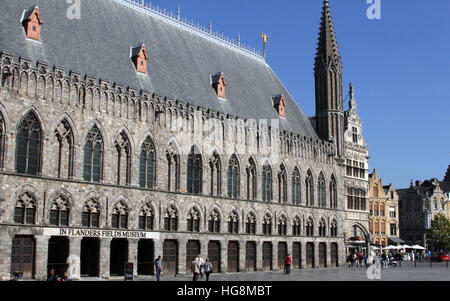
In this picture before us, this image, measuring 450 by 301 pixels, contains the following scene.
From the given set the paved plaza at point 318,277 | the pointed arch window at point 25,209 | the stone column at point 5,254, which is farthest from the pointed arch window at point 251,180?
the stone column at point 5,254

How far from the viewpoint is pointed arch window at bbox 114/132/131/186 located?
35156mm

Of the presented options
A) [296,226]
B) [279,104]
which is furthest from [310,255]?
[279,104]

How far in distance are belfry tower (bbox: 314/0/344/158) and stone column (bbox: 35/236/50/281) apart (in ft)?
111

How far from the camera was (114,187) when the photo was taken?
3453 cm

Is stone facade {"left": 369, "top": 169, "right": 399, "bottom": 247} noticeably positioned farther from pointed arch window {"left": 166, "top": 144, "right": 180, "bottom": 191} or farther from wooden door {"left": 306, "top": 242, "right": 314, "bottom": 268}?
pointed arch window {"left": 166, "top": 144, "right": 180, "bottom": 191}

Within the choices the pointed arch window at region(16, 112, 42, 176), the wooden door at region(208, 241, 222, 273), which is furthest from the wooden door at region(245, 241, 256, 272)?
the pointed arch window at region(16, 112, 42, 176)

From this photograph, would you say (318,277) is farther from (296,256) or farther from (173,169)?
(296,256)

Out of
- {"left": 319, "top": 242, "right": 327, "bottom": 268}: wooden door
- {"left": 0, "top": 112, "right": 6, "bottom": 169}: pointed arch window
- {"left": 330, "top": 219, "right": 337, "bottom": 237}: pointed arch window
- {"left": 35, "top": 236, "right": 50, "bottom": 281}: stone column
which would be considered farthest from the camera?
{"left": 330, "top": 219, "right": 337, "bottom": 237}: pointed arch window

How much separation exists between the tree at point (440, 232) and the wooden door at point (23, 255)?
245ft

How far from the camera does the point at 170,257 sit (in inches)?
1491

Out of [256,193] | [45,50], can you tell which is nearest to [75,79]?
[45,50]

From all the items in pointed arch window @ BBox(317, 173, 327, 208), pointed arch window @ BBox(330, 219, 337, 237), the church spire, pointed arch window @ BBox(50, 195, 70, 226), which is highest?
the church spire
